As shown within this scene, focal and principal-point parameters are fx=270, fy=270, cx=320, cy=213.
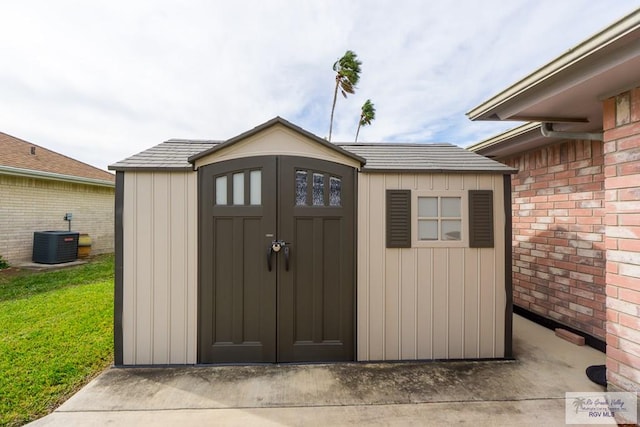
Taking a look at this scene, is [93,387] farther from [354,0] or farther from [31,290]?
[354,0]

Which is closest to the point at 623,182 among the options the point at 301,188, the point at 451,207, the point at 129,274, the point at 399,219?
the point at 451,207

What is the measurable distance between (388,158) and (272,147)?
1258 millimetres

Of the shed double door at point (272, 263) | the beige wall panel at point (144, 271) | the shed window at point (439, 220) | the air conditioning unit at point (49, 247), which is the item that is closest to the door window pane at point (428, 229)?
the shed window at point (439, 220)

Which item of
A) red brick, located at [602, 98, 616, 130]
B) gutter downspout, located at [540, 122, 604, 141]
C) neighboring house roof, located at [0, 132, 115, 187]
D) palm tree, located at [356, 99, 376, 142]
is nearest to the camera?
red brick, located at [602, 98, 616, 130]

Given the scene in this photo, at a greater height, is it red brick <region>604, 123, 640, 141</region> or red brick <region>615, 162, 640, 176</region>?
red brick <region>604, 123, 640, 141</region>

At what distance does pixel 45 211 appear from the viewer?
7738 mm

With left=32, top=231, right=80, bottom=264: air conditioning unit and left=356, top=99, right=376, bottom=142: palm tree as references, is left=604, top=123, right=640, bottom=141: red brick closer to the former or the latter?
left=32, top=231, right=80, bottom=264: air conditioning unit

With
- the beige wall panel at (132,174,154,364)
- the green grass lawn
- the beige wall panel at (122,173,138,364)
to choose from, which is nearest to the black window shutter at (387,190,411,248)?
the beige wall panel at (132,174,154,364)

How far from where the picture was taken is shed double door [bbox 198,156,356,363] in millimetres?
2678

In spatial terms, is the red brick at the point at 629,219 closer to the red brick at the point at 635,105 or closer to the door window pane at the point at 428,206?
the red brick at the point at 635,105

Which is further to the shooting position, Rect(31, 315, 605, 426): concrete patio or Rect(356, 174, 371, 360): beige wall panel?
Rect(356, 174, 371, 360): beige wall panel

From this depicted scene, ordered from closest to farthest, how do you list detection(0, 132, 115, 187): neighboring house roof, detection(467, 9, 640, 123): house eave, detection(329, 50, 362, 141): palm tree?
detection(467, 9, 640, 123): house eave, detection(0, 132, 115, 187): neighboring house roof, detection(329, 50, 362, 141): palm tree

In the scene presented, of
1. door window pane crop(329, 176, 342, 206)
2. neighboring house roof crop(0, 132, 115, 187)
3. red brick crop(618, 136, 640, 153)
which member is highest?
neighboring house roof crop(0, 132, 115, 187)

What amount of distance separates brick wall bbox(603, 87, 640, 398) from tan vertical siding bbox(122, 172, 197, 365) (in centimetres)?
352
